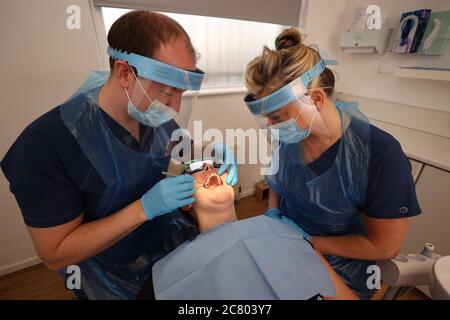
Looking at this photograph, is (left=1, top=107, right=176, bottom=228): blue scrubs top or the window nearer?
(left=1, top=107, right=176, bottom=228): blue scrubs top

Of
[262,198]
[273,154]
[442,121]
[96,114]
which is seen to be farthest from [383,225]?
[262,198]

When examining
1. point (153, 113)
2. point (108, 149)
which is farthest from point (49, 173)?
point (153, 113)

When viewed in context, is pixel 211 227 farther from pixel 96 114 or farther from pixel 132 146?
pixel 96 114

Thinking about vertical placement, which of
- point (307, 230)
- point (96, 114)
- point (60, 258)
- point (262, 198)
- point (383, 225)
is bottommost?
point (262, 198)

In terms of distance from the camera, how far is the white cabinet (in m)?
1.50

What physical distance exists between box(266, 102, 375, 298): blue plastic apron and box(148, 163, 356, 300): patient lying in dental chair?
6.5 inches

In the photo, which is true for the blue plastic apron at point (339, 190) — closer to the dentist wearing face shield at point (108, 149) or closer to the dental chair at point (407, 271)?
the dental chair at point (407, 271)

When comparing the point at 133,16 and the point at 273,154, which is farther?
the point at 273,154

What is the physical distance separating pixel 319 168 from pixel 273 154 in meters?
0.29

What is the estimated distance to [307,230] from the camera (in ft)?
3.62

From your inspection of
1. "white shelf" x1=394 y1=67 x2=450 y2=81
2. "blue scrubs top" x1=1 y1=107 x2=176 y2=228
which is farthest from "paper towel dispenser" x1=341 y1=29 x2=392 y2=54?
"blue scrubs top" x1=1 y1=107 x2=176 y2=228

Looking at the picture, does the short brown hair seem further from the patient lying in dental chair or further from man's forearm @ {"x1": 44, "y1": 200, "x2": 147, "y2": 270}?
the patient lying in dental chair

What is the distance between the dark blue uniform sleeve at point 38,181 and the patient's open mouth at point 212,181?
1.70 feet
